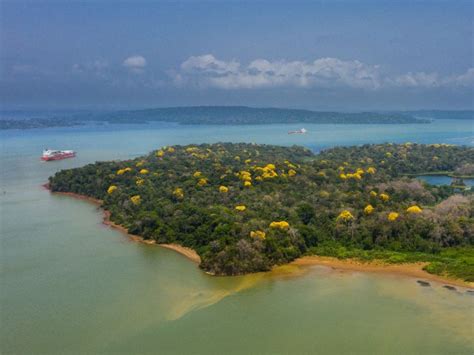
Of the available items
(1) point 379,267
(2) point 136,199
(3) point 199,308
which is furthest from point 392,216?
(2) point 136,199

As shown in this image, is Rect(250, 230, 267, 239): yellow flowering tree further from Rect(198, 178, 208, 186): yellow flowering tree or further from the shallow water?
the shallow water

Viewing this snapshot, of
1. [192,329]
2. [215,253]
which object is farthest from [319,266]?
[192,329]

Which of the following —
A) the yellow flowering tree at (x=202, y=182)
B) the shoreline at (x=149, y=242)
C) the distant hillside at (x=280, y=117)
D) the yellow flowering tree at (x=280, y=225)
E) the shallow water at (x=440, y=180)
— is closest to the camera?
the shoreline at (x=149, y=242)

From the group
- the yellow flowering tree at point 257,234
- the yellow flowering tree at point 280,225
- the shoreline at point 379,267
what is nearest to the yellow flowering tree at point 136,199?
the yellow flowering tree at point 280,225

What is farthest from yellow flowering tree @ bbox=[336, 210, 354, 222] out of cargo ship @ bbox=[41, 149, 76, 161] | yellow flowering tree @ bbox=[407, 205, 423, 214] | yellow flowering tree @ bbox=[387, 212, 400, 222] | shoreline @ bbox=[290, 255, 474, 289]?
cargo ship @ bbox=[41, 149, 76, 161]

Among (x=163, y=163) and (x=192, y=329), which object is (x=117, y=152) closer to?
(x=163, y=163)

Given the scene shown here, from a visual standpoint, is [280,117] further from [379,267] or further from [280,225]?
[379,267]

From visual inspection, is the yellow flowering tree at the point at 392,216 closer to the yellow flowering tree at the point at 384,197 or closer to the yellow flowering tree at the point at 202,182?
the yellow flowering tree at the point at 384,197

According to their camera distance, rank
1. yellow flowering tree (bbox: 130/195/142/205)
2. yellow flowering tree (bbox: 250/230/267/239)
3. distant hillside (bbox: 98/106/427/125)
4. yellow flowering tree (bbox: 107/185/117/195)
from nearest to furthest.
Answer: yellow flowering tree (bbox: 250/230/267/239)
yellow flowering tree (bbox: 130/195/142/205)
yellow flowering tree (bbox: 107/185/117/195)
distant hillside (bbox: 98/106/427/125)

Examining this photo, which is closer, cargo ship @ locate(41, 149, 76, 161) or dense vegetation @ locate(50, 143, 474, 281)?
dense vegetation @ locate(50, 143, 474, 281)

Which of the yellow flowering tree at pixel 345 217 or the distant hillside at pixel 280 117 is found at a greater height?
the distant hillside at pixel 280 117
